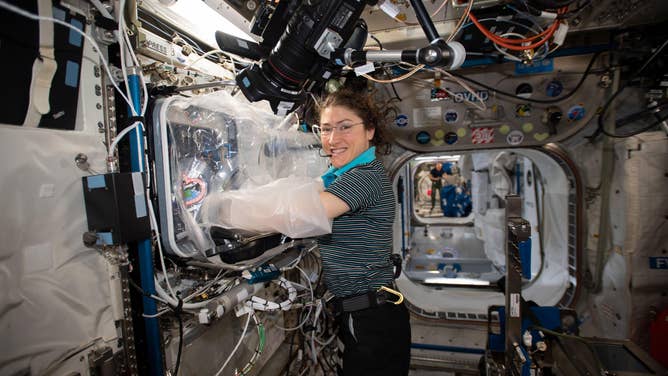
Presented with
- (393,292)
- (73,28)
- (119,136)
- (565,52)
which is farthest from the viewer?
(565,52)

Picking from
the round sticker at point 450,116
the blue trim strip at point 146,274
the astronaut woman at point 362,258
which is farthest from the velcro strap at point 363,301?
the round sticker at point 450,116

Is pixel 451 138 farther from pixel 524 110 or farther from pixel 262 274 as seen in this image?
pixel 262 274

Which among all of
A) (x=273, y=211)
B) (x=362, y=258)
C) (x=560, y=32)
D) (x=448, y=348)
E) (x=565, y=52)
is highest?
(x=565, y=52)

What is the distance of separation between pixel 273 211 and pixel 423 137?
6.98ft

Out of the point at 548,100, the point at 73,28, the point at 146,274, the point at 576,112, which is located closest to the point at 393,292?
the point at 146,274

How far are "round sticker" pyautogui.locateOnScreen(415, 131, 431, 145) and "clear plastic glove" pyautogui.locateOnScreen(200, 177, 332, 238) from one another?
6.39 ft

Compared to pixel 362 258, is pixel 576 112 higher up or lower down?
higher up

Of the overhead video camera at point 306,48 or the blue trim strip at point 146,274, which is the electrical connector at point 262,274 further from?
the overhead video camera at point 306,48

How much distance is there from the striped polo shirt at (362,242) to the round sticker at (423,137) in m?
1.59

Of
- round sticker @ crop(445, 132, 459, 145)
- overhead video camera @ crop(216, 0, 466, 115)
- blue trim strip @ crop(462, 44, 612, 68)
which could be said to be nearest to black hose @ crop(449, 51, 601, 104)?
blue trim strip @ crop(462, 44, 612, 68)

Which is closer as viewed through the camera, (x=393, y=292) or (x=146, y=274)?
(x=146, y=274)

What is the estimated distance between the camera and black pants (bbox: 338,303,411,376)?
1366 millimetres

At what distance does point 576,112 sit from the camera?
7.98 feet

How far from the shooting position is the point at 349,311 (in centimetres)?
138
